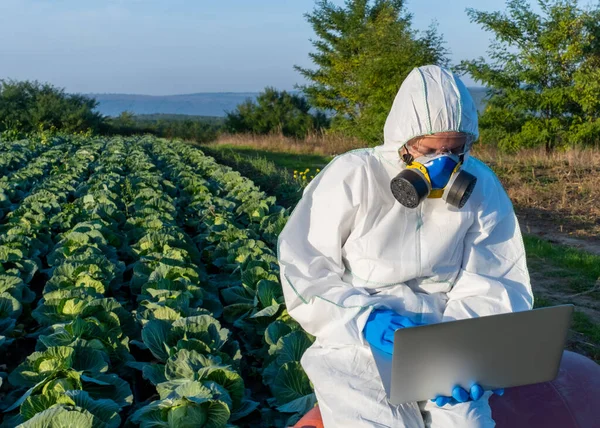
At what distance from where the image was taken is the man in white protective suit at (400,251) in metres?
2.21

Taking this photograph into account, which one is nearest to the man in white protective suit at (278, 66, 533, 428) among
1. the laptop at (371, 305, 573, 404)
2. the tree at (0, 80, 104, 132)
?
the laptop at (371, 305, 573, 404)

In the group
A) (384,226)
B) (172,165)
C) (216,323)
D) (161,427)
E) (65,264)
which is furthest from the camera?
(172,165)

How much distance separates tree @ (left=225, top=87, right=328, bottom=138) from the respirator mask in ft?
118

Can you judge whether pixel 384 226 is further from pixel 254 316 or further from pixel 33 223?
pixel 33 223

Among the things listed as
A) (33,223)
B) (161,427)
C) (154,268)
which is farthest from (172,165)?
(161,427)

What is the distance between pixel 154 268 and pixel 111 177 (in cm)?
508

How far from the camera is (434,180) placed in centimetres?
226

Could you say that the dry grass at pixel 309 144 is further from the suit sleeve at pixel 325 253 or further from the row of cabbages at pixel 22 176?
the suit sleeve at pixel 325 253

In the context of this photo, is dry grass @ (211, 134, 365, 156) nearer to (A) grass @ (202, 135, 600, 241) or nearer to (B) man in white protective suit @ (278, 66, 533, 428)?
(A) grass @ (202, 135, 600, 241)

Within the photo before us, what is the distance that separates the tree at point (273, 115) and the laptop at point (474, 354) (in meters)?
36.4

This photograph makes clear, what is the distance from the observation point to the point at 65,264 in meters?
4.18

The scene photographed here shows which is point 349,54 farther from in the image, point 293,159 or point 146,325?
point 146,325

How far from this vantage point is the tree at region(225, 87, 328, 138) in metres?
38.6

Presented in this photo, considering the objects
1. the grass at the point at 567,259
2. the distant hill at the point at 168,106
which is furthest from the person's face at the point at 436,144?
the distant hill at the point at 168,106
